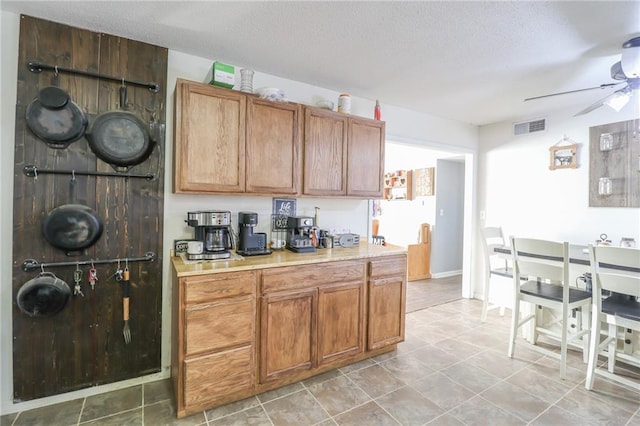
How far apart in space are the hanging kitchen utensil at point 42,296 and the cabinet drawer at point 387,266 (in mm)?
2209

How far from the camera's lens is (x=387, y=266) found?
8.77 feet

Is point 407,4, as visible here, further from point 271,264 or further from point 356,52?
point 271,264

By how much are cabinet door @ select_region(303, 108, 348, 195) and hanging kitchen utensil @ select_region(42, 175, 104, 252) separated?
1.55m

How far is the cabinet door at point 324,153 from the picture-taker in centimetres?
261

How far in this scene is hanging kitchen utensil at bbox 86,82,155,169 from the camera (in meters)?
Result: 2.04

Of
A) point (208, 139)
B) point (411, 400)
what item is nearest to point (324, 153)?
point (208, 139)

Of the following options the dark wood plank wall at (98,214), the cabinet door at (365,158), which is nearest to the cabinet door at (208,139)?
the dark wood plank wall at (98,214)

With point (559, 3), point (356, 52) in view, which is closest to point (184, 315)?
point (356, 52)

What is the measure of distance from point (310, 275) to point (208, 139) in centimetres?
126

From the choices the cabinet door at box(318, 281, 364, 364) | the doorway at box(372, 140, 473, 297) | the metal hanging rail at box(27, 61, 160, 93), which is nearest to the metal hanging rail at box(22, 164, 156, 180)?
the metal hanging rail at box(27, 61, 160, 93)

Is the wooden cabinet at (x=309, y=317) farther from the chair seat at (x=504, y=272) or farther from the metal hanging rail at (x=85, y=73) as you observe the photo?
the chair seat at (x=504, y=272)

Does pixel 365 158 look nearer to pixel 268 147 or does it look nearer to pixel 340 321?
pixel 268 147

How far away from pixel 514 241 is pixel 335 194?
162cm

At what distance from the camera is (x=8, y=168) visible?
1901mm
